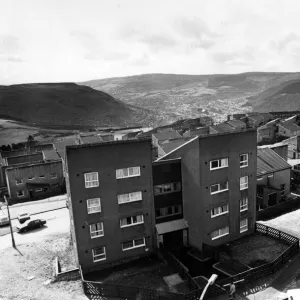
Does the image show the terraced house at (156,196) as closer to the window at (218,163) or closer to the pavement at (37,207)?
the window at (218,163)

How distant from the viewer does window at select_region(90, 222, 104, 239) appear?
2703cm

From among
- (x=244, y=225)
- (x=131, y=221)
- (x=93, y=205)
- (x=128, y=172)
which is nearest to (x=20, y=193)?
(x=93, y=205)

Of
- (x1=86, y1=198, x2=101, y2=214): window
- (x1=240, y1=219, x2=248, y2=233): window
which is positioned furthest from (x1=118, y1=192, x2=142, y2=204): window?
Answer: (x1=240, y1=219, x2=248, y2=233): window

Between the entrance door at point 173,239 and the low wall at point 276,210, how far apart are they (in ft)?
44.9

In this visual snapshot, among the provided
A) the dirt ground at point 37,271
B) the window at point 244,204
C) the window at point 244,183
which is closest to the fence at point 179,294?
the dirt ground at point 37,271

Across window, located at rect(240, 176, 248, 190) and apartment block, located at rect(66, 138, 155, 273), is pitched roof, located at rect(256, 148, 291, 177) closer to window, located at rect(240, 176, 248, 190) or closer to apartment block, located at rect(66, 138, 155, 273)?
window, located at rect(240, 176, 248, 190)

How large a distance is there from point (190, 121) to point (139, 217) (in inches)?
3630

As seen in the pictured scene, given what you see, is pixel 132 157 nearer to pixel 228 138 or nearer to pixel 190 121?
pixel 228 138

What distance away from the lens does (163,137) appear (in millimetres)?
69625

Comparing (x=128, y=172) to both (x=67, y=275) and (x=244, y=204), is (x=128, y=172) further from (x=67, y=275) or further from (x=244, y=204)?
(x=244, y=204)

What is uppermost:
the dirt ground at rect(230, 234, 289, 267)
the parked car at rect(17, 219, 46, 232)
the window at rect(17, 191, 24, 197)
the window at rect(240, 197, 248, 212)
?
the window at rect(240, 197, 248, 212)

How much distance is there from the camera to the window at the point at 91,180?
86.5ft

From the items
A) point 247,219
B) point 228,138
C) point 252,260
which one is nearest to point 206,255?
point 252,260

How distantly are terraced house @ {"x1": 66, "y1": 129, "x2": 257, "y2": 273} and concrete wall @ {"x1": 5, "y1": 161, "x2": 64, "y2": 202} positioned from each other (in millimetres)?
29978
